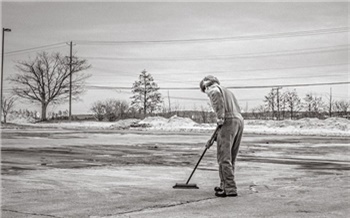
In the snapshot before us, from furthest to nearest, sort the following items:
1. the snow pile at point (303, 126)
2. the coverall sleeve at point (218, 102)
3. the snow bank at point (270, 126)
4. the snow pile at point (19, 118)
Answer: the snow pile at point (19, 118), the snow pile at point (303, 126), the snow bank at point (270, 126), the coverall sleeve at point (218, 102)

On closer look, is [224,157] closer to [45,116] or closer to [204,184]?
[204,184]

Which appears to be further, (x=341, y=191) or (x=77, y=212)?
(x=341, y=191)

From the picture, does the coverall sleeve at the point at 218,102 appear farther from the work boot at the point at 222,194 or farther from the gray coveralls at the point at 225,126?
the work boot at the point at 222,194

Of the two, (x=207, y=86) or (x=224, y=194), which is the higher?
(x=207, y=86)

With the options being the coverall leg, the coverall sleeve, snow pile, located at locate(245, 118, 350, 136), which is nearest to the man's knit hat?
the coverall sleeve

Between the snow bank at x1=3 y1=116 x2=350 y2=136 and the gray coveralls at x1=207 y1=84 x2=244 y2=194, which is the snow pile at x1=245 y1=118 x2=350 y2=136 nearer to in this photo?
the snow bank at x1=3 y1=116 x2=350 y2=136

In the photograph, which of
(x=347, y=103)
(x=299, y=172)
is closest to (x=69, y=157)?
(x=299, y=172)

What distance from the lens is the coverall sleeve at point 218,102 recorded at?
861 cm

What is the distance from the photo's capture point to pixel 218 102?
8641 millimetres

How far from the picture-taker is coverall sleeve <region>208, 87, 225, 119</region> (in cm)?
861

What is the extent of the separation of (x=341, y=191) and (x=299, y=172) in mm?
3385

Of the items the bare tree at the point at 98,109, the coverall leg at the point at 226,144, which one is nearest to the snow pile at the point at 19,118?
the bare tree at the point at 98,109

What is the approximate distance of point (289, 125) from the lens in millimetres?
49969

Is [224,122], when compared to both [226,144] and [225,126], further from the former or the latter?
[226,144]
